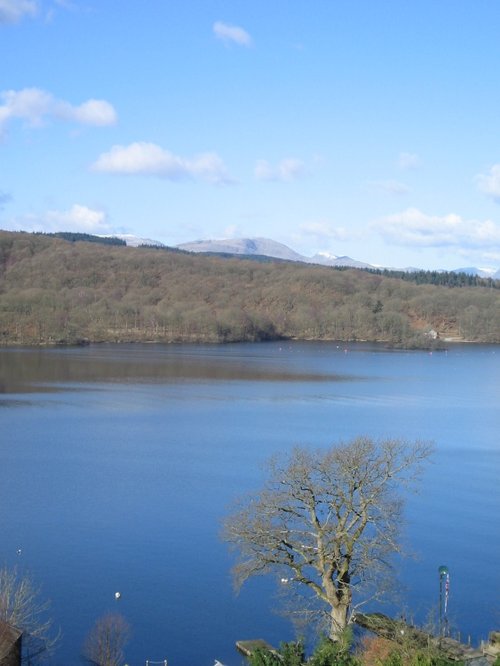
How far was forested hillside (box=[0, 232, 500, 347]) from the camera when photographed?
66750 millimetres

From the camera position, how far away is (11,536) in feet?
44.8

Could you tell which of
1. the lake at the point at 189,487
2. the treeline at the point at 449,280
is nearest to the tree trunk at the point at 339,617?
the lake at the point at 189,487

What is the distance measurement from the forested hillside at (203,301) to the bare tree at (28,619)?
47860 mm

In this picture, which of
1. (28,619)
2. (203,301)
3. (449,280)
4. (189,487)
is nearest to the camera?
(28,619)

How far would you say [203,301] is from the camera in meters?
84.6

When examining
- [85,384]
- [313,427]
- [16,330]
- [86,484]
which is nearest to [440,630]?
[86,484]

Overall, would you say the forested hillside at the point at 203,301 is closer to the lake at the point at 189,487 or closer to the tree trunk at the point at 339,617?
the lake at the point at 189,487

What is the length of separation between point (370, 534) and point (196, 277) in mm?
80402

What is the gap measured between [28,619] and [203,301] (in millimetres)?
74334

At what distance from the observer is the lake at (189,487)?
37.1 ft

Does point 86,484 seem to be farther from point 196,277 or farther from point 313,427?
point 196,277

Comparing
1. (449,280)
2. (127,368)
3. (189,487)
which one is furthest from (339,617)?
(449,280)

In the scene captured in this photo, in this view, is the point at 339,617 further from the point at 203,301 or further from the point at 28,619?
the point at 203,301

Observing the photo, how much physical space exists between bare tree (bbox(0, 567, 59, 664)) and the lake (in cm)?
23
